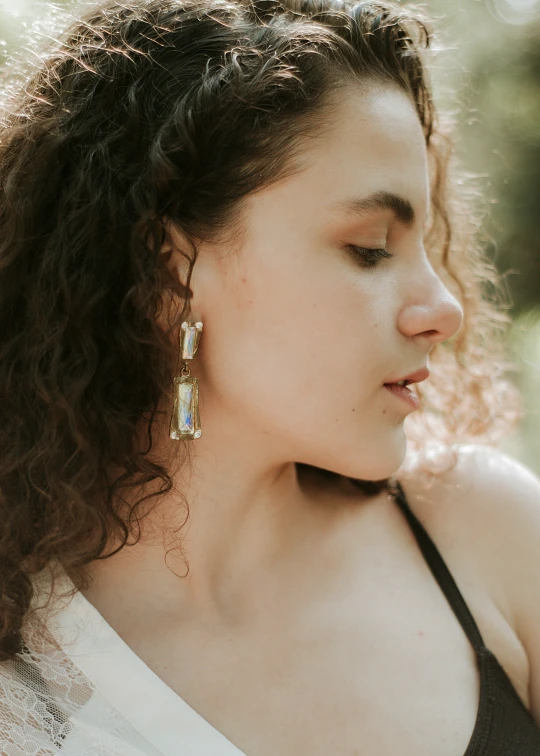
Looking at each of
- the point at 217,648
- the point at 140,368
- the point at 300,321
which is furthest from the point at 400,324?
the point at 217,648

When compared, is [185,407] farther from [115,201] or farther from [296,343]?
[115,201]

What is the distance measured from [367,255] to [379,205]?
69mm

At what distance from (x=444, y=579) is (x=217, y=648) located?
37 cm

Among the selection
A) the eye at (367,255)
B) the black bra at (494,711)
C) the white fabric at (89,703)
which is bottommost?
the black bra at (494,711)

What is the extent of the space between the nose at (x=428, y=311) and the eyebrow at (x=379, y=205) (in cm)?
9

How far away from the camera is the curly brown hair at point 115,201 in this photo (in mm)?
1052

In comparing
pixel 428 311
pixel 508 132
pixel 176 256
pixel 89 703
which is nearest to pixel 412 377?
pixel 428 311

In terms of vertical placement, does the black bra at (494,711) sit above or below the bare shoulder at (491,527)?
below

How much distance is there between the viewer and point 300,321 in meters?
1.04

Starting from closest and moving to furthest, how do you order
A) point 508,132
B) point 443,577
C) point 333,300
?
point 333,300, point 443,577, point 508,132

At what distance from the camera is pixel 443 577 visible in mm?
1235

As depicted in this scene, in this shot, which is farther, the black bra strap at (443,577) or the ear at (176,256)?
the black bra strap at (443,577)

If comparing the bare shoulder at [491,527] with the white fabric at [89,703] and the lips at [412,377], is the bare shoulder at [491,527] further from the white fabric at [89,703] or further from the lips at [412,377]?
the white fabric at [89,703]

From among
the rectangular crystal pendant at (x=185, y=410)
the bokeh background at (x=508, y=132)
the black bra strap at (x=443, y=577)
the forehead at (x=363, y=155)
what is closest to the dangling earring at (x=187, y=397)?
the rectangular crystal pendant at (x=185, y=410)
